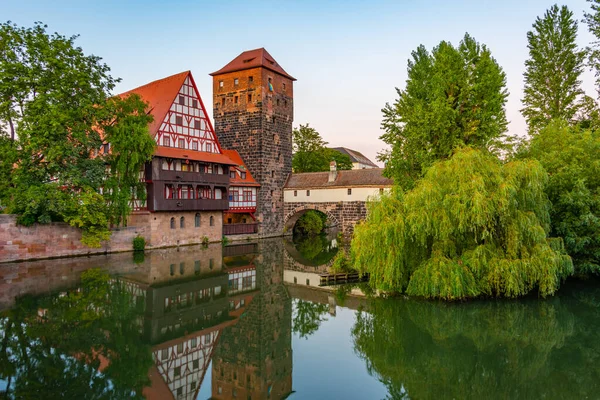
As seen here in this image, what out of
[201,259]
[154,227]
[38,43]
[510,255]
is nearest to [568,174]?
[510,255]

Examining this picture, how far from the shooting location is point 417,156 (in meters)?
21.5

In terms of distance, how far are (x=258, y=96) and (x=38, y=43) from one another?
729 inches

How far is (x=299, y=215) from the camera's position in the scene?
41.4m

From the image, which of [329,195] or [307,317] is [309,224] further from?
[307,317]

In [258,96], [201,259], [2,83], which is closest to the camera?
[2,83]

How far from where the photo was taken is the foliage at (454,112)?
20.8m

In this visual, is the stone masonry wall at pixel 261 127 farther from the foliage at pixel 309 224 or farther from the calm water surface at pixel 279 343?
the calm water surface at pixel 279 343

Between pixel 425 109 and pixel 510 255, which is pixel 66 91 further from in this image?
pixel 510 255

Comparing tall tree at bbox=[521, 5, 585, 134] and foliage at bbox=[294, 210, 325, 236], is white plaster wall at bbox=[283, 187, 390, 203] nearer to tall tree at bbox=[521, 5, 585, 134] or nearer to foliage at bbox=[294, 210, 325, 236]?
foliage at bbox=[294, 210, 325, 236]

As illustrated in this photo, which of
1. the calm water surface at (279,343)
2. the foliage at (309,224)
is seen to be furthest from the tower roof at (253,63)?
the calm water surface at (279,343)

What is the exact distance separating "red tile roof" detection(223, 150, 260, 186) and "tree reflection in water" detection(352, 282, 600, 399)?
2386cm

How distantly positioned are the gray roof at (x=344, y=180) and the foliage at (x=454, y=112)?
12.7m

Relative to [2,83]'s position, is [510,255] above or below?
below

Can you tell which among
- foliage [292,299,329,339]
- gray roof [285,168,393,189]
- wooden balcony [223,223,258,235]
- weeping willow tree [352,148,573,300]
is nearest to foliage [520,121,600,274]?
weeping willow tree [352,148,573,300]
